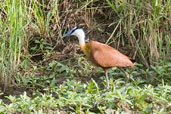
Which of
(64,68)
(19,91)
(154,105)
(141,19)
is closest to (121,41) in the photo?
(141,19)

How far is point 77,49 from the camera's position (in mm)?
7496

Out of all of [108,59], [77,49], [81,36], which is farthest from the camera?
[77,49]

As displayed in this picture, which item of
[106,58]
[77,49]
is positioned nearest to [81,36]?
[106,58]

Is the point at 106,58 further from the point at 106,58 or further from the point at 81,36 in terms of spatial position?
the point at 81,36

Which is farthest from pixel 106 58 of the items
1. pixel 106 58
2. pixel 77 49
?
pixel 77 49

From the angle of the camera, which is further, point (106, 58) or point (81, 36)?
point (81, 36)

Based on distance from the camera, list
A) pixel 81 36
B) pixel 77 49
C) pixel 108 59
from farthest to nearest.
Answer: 1. pixel 77 49
2. pixel 81 36
3. pixel 108 59

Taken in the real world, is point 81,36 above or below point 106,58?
above

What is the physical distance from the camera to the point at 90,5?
7566 mm

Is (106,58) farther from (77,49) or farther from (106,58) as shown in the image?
(77,49)

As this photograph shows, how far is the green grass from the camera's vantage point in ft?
18.9

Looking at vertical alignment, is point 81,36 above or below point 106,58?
above

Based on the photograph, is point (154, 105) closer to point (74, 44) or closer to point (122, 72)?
point (122, 72)

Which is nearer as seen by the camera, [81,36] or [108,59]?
[108,59]
